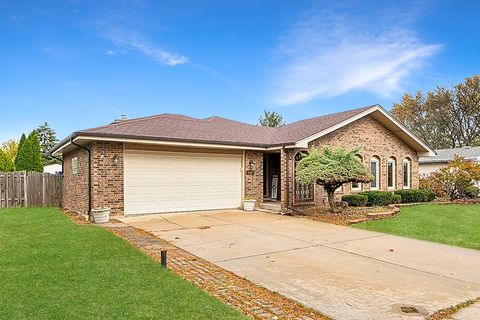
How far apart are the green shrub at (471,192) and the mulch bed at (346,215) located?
761 centimetres

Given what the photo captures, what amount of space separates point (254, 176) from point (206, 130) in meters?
2.74

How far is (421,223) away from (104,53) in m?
14.9

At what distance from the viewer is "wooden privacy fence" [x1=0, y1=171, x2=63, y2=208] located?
15.5 meters

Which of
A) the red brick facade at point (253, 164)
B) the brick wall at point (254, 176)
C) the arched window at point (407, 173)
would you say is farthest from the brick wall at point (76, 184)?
the arched window at point (407, 173)

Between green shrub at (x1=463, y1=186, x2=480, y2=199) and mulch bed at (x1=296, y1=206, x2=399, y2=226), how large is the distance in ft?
25.0

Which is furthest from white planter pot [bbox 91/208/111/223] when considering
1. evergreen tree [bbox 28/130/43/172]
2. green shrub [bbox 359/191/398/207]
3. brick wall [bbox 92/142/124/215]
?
evergreen tree [bbox 28/130/43/172]

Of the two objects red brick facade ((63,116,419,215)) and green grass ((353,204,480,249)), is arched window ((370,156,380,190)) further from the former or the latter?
green grass ((353,204,480,249))

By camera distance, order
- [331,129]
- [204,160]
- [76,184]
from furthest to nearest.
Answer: [331,129]
[204,160]
[76,184]

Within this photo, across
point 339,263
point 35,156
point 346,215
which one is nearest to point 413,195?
point 346,215

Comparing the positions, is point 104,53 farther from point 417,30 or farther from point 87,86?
point 417,30

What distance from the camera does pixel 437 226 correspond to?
1038cm

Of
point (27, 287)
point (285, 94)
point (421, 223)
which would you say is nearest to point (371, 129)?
point (421, 223)

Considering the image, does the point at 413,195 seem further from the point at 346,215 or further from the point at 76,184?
the point at 76,184

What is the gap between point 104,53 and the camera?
54.5 ft
